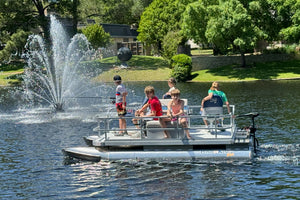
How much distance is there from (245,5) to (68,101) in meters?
28.2

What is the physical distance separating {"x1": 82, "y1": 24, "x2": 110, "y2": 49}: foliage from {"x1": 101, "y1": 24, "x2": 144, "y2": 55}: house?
27.6 ft

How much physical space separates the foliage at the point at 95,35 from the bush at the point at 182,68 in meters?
17.8

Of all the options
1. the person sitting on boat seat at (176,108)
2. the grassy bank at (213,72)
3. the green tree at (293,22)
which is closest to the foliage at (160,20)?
the grassy bank at (213,72)

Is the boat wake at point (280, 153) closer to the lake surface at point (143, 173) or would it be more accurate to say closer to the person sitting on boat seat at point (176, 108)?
the lake surface at point (143, 173)

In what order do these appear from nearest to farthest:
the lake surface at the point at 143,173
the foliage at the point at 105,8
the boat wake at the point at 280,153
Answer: the lake surface at the point at 143,173 < the boat wake at the point at 280,153 < the foliage at the point at 105,8

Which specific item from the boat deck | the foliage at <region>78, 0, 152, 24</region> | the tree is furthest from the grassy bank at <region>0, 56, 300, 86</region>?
the boat deck

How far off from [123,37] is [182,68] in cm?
3169

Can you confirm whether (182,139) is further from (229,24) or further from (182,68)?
(182,68)

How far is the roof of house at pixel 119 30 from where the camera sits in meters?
81.5

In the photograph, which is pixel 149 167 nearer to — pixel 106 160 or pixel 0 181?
pixel 106 160

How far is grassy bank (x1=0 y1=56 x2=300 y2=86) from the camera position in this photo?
5389cm

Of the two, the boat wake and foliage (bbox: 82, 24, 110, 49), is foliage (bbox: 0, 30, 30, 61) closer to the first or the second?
foliage (bbox: 82, 24, 110, 49)

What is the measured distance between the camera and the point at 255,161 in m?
17.0

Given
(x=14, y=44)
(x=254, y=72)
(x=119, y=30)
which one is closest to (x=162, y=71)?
(x=254, y=72)
